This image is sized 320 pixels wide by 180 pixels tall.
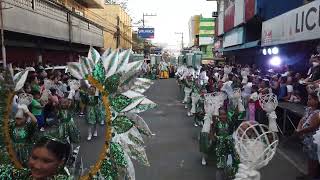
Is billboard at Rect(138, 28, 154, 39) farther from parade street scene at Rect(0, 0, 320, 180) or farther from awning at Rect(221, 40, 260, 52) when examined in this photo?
parade street scene at Rect(0, 0, 320, 180)

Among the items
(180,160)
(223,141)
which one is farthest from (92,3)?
(223,141)

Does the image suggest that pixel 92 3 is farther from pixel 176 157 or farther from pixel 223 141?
pixel 223 141

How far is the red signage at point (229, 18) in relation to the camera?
→ 31.5 m

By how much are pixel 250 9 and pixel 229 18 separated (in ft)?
32.4

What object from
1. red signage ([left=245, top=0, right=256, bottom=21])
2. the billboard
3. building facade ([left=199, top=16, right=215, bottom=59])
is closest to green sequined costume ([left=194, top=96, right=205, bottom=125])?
red signage ([left=245, top=0, right=256, bottom=21])

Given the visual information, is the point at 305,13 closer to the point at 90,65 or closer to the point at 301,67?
the point at 301,67

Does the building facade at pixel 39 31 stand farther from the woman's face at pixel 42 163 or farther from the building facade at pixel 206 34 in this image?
the building facade at pixel 206 34

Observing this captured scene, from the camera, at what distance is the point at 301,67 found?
15336mm

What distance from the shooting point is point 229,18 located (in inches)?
1307

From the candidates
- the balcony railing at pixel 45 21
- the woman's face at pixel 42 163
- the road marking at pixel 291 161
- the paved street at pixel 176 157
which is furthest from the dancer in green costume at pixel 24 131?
the balcony railing at pixel 45 21

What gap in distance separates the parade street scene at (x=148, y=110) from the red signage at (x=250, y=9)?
0.06m

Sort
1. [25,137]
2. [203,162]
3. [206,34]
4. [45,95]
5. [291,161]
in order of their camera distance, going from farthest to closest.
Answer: [206,34], [45,95], [291,161], [203,162], [25,137]

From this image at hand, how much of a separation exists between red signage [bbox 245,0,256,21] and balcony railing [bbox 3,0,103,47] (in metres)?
9.55

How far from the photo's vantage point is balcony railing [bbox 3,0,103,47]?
49.3 ft
